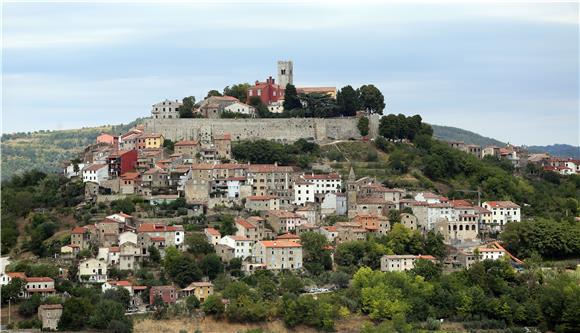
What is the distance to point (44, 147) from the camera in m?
125

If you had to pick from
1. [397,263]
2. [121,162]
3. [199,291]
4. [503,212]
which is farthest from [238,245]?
[503,212]

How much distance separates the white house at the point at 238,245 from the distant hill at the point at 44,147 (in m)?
46.7

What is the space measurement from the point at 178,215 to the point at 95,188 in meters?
5.05

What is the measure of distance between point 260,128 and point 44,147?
5821cm

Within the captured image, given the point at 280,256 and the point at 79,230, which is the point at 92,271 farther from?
the point at 280,256

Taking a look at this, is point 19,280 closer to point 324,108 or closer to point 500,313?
point 500,313

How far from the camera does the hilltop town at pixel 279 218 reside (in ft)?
172

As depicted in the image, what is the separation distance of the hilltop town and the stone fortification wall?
0.25 feet

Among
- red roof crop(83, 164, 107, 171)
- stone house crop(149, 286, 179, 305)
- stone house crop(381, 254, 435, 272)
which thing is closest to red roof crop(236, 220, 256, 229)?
stone house crop(381, 254, 435, 272)

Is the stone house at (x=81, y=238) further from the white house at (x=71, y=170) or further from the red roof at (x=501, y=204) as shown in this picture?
the red roof at (x=501, y=204)

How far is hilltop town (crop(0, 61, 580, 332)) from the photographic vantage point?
52406mm

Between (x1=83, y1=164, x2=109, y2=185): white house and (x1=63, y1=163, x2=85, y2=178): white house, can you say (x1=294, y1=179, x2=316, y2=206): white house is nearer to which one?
(x1=83, y1=164, x2=109, y2=185): white house

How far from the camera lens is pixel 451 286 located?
55.1 m

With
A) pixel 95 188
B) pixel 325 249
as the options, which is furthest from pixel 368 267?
pixel 95 188
